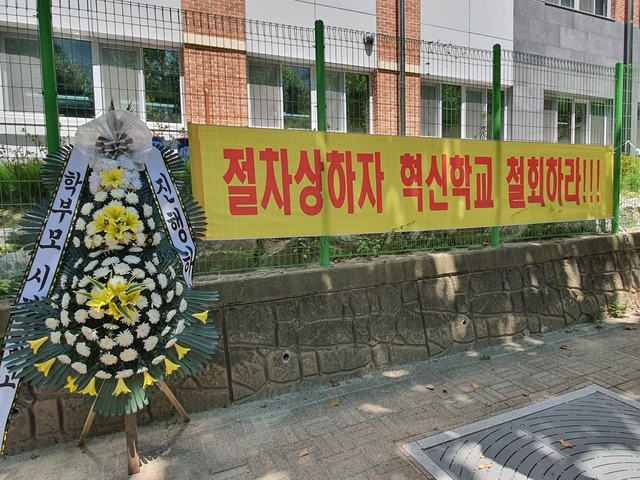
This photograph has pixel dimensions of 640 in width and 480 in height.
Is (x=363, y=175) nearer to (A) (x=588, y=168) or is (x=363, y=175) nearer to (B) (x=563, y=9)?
(A) (x=588, y=168)

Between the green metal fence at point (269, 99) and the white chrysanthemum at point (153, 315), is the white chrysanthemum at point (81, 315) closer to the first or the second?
the white chrysanthemum at point (153, 315)

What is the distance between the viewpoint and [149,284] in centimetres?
232

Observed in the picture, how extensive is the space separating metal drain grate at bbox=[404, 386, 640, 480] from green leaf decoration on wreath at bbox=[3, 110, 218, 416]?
1591 mm

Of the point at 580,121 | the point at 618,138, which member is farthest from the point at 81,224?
the point at 580,121

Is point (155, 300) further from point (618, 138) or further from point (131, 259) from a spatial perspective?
point (618, 138)

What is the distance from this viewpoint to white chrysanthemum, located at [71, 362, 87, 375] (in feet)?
7.20

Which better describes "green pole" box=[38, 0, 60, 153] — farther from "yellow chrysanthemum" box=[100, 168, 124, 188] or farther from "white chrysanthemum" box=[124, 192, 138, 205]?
"white chrysanthemum" box=[124, 192, 138, 205]

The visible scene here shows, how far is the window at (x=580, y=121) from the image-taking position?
217 inches

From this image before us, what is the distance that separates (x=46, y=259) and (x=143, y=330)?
2.44 ft

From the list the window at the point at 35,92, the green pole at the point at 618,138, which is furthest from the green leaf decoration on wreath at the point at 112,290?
the green pole at the point at 618,138

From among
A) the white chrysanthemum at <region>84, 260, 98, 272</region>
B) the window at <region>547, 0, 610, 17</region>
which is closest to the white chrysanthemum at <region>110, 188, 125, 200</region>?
the white chrysanthemum at <region>84, 260, 98, 272</region>

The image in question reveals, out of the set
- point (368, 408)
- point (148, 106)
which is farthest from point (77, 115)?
point (368, 408)

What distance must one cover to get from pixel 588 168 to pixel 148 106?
5.17 meters

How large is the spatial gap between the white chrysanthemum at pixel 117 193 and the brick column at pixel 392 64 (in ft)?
17.1
